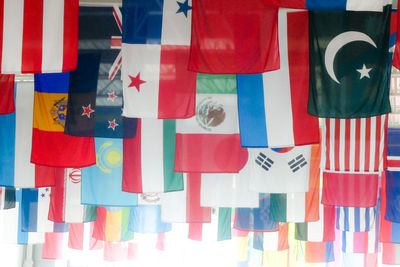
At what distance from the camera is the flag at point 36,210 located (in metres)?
15.8

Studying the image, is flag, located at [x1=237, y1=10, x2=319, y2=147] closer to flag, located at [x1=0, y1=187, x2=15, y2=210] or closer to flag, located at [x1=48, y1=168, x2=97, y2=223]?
flag, located at [x1=48, y1=168, x2=97, y2=223]

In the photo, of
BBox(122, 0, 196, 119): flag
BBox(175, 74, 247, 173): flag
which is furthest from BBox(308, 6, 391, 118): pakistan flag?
BBox(175, 74, 247, 173): flag

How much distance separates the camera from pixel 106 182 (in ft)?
39.5

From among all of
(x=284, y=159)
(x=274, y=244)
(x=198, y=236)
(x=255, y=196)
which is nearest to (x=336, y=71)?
(x=284, y=159)

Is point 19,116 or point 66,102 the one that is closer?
point 66,102

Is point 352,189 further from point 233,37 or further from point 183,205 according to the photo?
point 233,37

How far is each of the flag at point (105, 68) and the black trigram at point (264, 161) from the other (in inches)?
118

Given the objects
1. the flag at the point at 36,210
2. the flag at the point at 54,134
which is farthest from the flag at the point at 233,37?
the flag at the point at 36,210

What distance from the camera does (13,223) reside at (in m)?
16.9

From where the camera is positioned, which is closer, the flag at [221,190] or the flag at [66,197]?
the flag at [221,190]

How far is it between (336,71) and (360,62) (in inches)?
15.3

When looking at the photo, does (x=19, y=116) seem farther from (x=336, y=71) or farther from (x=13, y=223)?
(x=336, y=71)

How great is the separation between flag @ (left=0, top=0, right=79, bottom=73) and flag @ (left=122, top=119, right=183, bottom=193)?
3093 millimetres

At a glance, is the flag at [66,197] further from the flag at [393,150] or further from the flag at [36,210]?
the flag at [393,150]
